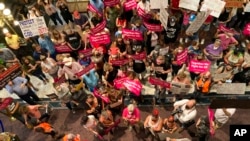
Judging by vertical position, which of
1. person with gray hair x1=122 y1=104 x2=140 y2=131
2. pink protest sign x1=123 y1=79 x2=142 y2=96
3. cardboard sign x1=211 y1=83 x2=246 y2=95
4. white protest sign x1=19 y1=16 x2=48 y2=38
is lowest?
person with gray hair x1=122 y1=104 x2=140 y2=131

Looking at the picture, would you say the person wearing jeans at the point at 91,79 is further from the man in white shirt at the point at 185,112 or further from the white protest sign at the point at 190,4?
the white protest sign at the point at 190,4

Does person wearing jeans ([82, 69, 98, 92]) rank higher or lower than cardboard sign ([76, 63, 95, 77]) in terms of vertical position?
lower

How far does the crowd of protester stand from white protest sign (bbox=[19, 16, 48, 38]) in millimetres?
226

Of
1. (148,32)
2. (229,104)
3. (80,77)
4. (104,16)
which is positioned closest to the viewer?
(229,104)

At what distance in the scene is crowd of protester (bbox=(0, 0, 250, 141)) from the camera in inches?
318

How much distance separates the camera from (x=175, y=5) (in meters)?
10.0

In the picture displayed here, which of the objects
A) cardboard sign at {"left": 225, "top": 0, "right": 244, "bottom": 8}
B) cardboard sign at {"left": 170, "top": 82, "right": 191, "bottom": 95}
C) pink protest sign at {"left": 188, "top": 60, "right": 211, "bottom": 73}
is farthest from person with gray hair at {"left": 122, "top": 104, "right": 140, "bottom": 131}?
cardboard sign at {"left": 225, "top": 0, "right": 244, "bottom": 8}

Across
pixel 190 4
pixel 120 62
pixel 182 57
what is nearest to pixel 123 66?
pixel 120 62

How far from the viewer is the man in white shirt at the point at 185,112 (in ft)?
24.9

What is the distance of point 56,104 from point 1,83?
82.6 inches

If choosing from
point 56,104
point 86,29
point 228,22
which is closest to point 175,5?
point 228,22

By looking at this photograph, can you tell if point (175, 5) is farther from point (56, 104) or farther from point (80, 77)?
point (56, 104)

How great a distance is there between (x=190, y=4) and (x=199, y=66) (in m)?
2.17

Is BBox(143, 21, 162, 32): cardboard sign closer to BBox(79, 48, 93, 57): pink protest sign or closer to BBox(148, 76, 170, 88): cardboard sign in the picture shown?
BBox(148, 76, 170, 88): cardboard sign
